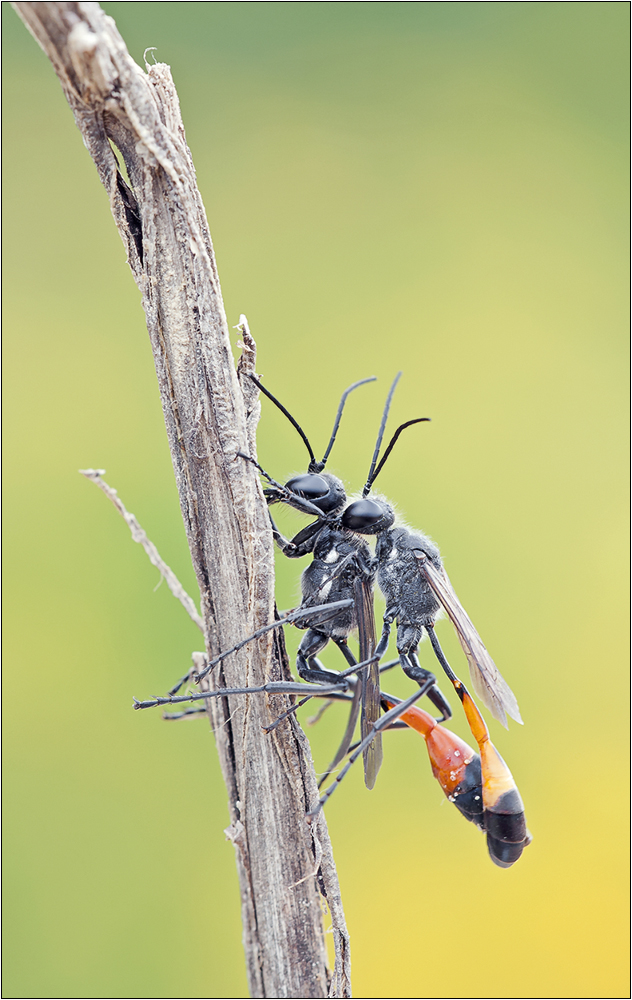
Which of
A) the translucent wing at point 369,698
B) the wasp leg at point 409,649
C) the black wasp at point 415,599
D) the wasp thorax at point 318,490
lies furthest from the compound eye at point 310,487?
the wasp leg at point 409,649

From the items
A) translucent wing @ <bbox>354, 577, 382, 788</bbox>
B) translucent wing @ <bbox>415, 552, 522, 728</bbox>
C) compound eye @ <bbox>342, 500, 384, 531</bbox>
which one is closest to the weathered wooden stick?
translucent wing @ <bbox>354, 577, 382, 788</bbox>

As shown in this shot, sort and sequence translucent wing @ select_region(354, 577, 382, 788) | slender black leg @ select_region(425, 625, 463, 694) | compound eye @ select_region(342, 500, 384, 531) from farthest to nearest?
slender black leg @ select_region(425, 625, 463, 694) < compound eye @ select_region(342, 500, 384, 531) < translucent wing @ select_region(354, 577, 382, 788)

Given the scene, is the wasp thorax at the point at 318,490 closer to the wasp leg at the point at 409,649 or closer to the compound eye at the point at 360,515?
the compound eye at the point at 360,515

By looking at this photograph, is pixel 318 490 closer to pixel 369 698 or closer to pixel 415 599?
pixel 415 599

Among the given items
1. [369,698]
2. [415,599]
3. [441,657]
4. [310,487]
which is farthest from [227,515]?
[441,657]

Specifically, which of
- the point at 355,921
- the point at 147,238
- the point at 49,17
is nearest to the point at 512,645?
the point at 355,921

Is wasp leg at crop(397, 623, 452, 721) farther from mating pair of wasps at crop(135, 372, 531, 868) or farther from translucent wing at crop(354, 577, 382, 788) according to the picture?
translucent wing at crop(354, 577, 382, 788)
